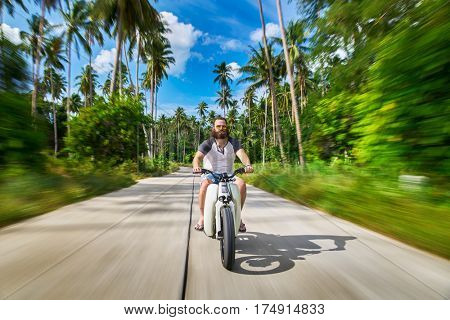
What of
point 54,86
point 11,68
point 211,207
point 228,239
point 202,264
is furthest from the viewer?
point 54,86

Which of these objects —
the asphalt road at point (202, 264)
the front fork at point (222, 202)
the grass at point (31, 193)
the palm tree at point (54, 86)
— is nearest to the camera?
the asphalt road at point (202, 264)

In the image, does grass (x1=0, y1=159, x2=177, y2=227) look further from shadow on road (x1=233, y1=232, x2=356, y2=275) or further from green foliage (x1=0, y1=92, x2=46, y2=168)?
shadow on road (x1=233, y1=232, x2=356, y2=275)

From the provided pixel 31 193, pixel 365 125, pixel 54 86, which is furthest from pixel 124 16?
pixel 54 86

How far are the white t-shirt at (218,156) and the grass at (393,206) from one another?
2412 millimetres

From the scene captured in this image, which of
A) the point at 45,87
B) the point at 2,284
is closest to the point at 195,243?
the point at 2,284

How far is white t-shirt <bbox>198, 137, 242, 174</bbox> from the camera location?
3900 mm

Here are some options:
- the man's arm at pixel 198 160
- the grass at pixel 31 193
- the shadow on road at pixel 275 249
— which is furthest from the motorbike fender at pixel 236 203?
the grass at pixel 31 193

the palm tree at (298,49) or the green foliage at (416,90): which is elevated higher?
the palm tree at (298,49)

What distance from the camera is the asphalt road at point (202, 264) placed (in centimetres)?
244

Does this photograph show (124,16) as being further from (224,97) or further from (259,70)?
(224,97)

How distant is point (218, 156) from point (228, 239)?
1323mm

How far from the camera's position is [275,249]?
3.69 m

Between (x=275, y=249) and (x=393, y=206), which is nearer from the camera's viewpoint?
(x=275, y=249)

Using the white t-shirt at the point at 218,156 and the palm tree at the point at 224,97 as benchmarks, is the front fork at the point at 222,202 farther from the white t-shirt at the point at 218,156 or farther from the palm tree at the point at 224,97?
the palm tree at the point at 224,97
